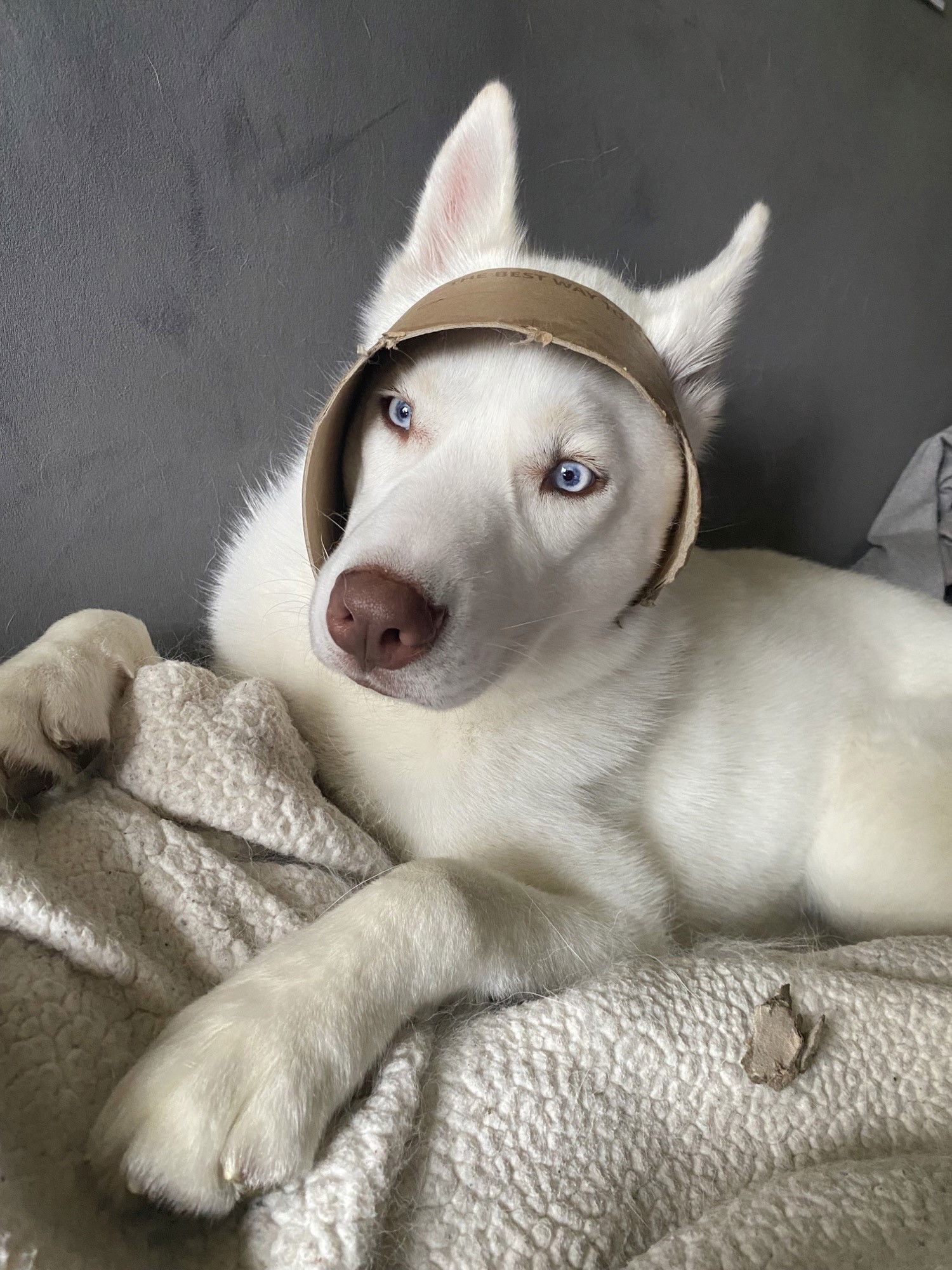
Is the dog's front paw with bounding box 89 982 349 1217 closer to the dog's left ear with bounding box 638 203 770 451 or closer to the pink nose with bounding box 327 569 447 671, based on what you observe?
the pink nose with bounding box 327 569 447 671

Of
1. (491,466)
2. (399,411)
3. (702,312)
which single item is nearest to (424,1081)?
(491,466)

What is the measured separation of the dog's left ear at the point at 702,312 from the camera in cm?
125

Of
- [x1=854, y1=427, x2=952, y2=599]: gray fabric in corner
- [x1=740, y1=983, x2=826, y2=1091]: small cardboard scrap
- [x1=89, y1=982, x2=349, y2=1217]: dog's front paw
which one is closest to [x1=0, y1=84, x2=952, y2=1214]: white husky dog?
[x1=89, y1=982, x2=349, y2=1217]: dog's front paw

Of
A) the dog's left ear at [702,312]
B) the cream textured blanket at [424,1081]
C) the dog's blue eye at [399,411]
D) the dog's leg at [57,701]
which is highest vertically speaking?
the dog's left ear at [702,312]

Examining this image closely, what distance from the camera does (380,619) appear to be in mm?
881

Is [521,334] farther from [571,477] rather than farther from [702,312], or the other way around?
[702,312]

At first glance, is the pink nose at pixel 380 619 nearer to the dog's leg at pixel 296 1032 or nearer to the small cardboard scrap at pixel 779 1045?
the dog's leg at pixel 296 1032

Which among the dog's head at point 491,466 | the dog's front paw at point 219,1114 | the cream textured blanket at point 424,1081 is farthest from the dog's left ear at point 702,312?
the dog's front paw at point 219,1114

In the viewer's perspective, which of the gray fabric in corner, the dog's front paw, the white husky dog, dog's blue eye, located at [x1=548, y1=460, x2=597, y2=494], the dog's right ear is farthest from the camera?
the gray fabric in corner

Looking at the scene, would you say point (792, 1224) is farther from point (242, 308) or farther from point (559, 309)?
point (242, 308)

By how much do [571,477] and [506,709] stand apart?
39cm

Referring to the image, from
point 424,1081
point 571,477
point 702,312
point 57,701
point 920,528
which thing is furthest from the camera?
point 920,528

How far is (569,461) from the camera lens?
1111 mm

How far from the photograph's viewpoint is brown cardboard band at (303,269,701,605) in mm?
934
